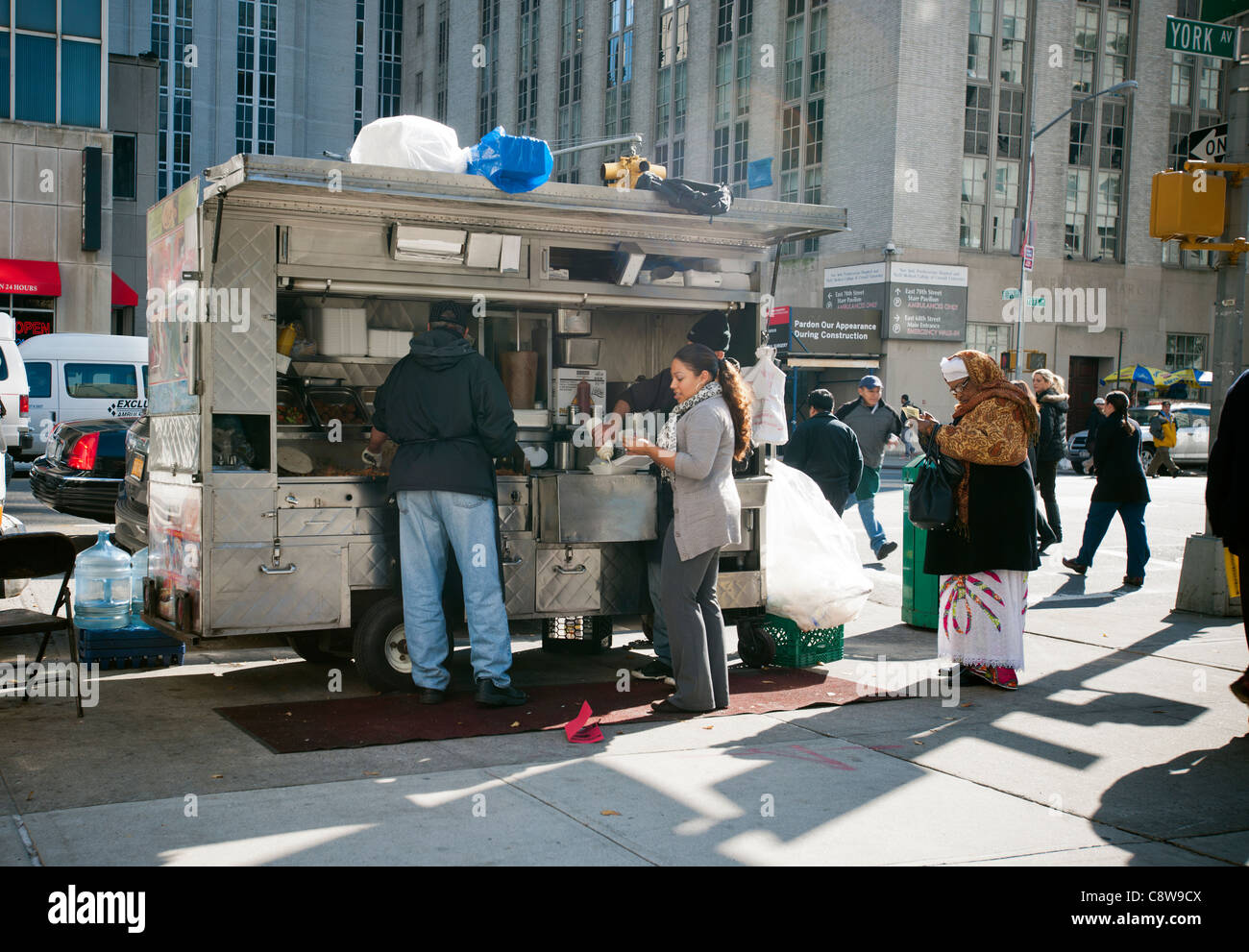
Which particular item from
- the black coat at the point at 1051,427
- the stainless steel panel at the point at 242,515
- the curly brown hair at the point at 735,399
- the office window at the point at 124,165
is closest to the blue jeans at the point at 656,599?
the curly brown hair at the point at 735,399

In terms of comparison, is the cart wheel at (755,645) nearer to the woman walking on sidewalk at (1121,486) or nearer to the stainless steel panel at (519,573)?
the stainless steel panel at (519,573)

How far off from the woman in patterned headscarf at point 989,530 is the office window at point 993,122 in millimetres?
29882

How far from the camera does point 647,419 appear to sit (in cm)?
792

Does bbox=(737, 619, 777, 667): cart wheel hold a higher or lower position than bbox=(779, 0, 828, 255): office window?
lower

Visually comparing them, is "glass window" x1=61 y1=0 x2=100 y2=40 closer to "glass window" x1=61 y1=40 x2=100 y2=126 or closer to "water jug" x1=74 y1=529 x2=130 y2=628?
"glass window" x1=61 y1=40 x2=100 y2=126

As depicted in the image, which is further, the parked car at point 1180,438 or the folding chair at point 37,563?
the parked car at point 1180,438

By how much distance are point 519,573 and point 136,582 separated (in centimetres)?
270

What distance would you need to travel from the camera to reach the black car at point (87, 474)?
11945 millimetres

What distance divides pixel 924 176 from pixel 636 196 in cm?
2954

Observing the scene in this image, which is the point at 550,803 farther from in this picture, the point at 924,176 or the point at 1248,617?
the point at 924,176

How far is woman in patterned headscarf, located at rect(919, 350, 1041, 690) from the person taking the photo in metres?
6.96

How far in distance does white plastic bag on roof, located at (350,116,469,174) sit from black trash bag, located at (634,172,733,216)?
112 centimetres

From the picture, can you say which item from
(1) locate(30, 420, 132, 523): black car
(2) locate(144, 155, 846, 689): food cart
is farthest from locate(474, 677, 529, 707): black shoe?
(1) locate(30, 420, 132, 523): black car

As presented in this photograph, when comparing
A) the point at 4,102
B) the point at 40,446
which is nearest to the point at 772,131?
the point at 4,102
